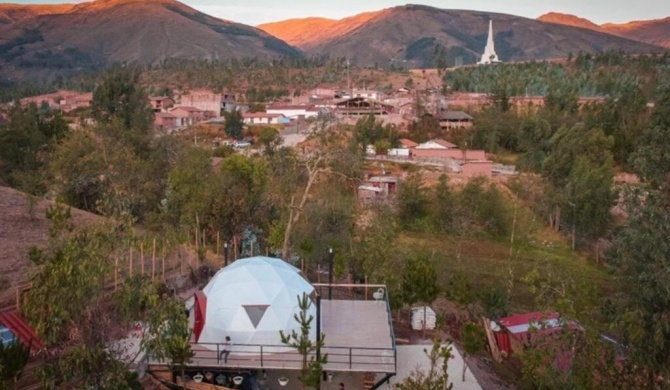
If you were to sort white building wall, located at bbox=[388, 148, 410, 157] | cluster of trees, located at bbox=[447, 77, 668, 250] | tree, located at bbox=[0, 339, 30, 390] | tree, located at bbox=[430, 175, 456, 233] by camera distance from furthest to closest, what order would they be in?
1. white building wall, located at bbox=[388, 148, 410, 157]
2. tree, located at bbox=[430, 175, 456, 233]
3. cluster of trees, located at bbox=[447, 77, 668, 250]
4. tree, located at bbox=[0, 339, 30, 390]

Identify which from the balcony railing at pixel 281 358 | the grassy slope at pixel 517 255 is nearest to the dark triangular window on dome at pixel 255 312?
the balcony railing at pixel 281 358

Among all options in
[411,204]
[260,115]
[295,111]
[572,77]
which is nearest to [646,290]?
[411,204]

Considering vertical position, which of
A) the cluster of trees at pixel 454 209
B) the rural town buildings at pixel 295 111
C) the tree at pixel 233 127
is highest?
the rural town buildings at pixel 295 111

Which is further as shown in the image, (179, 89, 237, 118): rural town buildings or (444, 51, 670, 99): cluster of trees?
(179, 89, 237, 118): rural town buildings

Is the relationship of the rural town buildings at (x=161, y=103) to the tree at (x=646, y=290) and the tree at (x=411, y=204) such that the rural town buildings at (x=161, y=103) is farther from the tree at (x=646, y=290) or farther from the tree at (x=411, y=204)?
the tree at (x=646, y=290)

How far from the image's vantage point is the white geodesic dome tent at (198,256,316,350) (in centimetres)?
1176

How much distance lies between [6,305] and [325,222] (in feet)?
34.5

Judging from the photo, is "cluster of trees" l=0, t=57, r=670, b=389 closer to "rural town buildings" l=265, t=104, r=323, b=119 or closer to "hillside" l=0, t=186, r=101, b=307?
"hillside" l=0, t=186, r=101, b=307

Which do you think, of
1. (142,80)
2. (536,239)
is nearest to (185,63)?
(142,80)

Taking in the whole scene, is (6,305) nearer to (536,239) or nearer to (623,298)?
(623,298)

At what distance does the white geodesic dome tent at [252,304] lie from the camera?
1176cm

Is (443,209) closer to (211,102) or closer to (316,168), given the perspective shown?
(316,168)

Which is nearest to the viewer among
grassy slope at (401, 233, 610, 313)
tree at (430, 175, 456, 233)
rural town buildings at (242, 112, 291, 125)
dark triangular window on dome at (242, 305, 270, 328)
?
dark triangular window on dome at (242, 305, 270, 328)

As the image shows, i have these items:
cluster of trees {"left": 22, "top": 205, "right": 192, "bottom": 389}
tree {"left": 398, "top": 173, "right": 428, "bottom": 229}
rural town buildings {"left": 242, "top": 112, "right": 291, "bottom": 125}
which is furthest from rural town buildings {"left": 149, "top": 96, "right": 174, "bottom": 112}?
cluster of trees {"left": 22, "top": 205, "right": 192, "bottom": 389}
